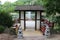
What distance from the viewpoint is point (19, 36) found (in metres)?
15.2

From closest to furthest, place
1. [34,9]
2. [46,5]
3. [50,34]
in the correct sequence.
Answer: [46,5] < [50,34] < [34,9]

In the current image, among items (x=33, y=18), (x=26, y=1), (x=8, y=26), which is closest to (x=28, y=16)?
(x=33, y=18)

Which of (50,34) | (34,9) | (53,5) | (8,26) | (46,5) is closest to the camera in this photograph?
(53,5)

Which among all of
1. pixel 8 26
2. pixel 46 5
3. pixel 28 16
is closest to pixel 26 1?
pixel 28 16

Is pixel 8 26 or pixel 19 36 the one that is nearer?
pixel 19 36

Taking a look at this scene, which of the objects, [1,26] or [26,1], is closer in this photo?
[1,26]

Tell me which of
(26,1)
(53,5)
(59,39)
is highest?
(26,1)

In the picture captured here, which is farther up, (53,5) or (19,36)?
(53,5)

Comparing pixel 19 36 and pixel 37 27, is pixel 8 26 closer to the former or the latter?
pixel 19 36

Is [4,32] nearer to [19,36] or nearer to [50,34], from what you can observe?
[19,36]

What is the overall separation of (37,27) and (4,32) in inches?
253

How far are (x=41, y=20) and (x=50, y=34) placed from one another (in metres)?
5.30

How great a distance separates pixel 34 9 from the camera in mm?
20891

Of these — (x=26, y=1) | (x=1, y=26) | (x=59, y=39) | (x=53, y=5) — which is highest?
(x=26, y=1)
